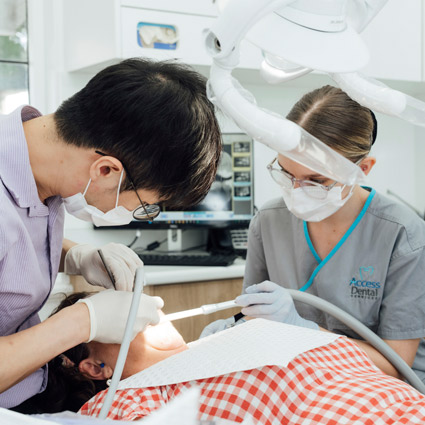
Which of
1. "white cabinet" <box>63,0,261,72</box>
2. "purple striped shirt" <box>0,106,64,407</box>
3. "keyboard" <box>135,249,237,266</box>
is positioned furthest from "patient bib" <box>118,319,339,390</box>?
"white cabinet" <box>63,0,261,72</box>

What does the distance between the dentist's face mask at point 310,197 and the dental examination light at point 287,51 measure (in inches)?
30.5

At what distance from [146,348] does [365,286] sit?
62 centimetres

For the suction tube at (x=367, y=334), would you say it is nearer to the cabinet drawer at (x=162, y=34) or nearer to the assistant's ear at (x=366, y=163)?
the assistant's ear at (x=366, y=163)

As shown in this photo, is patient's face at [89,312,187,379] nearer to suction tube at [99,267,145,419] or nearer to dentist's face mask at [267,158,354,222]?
suction tube at [99,267,145,419]

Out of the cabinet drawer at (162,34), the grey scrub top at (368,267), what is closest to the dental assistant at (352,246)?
the grey scrub top at (368,267)

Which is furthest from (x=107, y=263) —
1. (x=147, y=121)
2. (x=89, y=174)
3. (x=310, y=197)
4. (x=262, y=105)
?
(x=262, y=105)

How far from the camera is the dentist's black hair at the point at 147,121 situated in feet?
3.40

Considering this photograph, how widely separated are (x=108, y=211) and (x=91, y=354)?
0.45 metres

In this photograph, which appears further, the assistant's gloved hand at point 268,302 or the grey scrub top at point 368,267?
the grey scrub top at point 368,267

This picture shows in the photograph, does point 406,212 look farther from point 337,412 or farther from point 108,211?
point 108,211

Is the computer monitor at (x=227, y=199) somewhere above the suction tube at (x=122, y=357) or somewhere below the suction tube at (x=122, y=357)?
above

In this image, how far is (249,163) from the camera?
272 cm

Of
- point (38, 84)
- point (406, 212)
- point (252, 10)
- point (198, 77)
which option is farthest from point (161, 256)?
point (252, 10)

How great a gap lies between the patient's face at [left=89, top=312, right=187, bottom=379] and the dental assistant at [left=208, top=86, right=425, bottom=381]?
0.24 metres
